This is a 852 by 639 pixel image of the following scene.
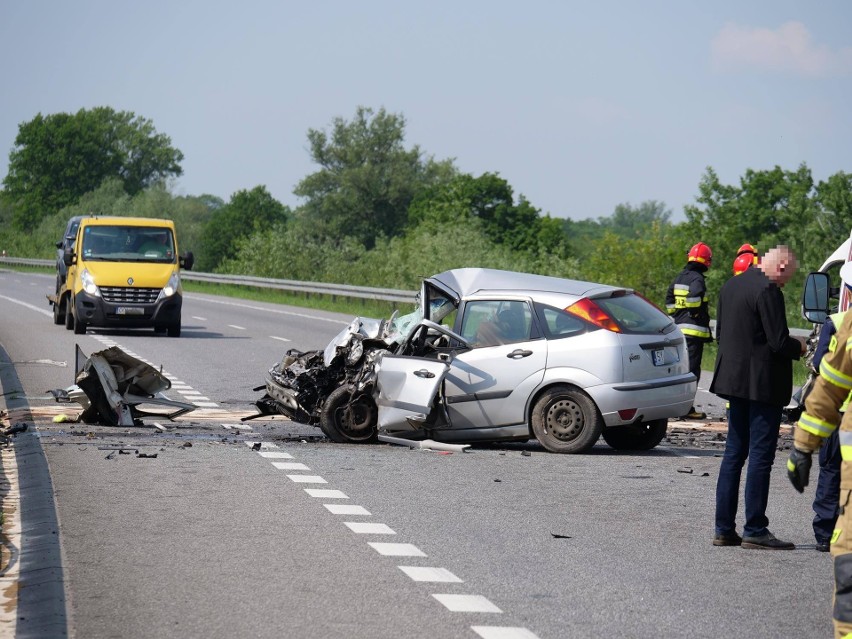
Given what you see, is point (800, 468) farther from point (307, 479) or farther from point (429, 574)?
point (307, 479)

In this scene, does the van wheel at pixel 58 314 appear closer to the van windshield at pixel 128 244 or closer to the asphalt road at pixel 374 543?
the van windshield at pixel 128 244

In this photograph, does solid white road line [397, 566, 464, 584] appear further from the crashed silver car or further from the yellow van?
the yellow van

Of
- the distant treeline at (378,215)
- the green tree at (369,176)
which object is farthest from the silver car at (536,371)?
the green tree at (369,176)

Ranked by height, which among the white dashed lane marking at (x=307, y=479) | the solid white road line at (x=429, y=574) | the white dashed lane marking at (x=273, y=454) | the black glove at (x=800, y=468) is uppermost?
the black glove at (x=800, y=468)

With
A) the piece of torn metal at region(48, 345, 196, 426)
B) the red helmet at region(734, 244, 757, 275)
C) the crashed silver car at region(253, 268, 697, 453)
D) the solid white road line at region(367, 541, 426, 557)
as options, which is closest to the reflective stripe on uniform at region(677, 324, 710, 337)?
the red helmet at region(734, 244, 757, 275)

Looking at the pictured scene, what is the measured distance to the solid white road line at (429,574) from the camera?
753cm

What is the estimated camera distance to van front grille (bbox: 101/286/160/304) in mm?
28953

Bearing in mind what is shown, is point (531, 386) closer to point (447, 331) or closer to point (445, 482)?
point (447, 331)

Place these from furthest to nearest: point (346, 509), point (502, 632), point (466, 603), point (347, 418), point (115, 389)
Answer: point (115, 389)
point (347, 418)
point (346, 509)
point (466, 603)
point (502, 632)

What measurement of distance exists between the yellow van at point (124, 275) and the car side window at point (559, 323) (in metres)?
16.2

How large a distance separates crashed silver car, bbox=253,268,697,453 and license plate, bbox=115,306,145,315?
15.9m

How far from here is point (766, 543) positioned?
8.63 meters

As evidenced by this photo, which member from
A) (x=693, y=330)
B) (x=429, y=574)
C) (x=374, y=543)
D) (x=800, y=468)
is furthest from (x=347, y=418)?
(x=800, y=468)

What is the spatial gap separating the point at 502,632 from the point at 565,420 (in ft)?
22.4
